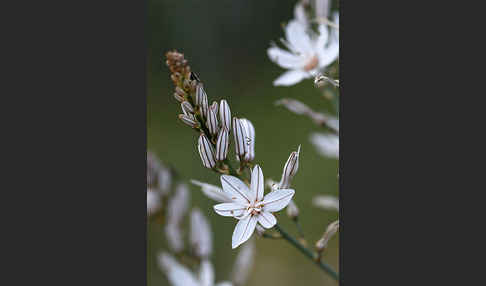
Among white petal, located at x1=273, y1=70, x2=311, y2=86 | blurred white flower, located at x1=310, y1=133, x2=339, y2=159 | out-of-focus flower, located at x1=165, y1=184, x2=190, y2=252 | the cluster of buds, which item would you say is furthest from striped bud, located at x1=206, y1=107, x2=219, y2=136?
blurred white flower, located at x1=310, y1=133, x2=339, y2=159

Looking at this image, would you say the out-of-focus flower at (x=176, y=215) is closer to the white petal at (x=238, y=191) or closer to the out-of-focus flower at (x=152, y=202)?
the out-of-focus flower at (x=152, y=202)

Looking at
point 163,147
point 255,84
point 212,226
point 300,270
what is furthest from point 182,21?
point 300,270

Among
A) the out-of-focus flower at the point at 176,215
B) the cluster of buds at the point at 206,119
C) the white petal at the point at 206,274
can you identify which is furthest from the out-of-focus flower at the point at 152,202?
the cluster of buds at the point at 206,119

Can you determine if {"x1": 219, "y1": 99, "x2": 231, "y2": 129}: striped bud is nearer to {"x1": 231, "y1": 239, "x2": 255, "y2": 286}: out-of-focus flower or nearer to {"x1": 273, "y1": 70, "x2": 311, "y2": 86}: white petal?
{"x1": 273, "y1": 70, "x2": 311, "y2": 86}: white petal

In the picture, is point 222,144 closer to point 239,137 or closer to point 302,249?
point 239,137

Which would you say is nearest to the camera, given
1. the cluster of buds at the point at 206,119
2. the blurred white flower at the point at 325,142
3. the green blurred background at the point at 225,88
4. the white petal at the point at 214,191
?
the cluster of buds at the point at 206,119

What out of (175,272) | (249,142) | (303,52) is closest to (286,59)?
(303,52)
